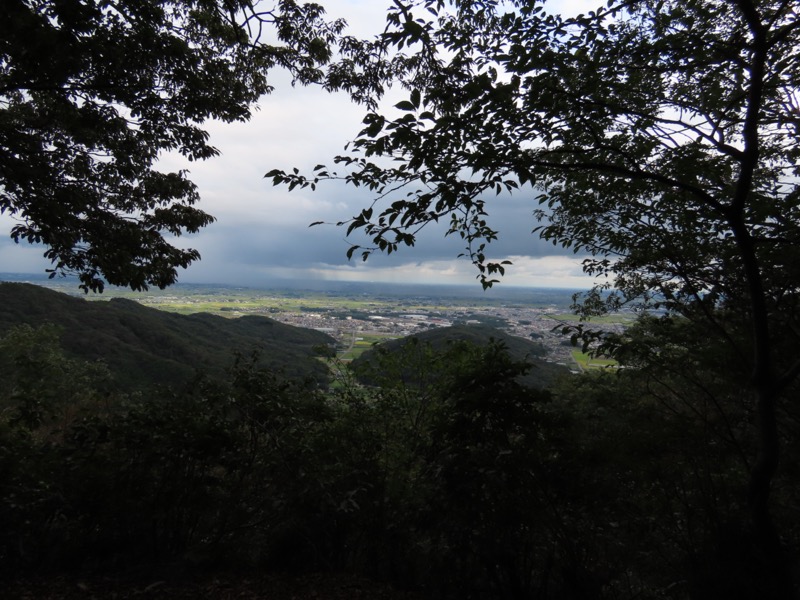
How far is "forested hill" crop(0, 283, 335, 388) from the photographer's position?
4241 cm

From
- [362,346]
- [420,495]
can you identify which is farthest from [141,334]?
[420,495]

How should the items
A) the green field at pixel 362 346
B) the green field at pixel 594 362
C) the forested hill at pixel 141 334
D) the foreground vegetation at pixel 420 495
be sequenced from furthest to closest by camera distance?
the forested hill at pixel 141 334 → the green field at pixel 362 346 → the green field at pixel 594 362 → the foreground vegetation at pixel 420 495

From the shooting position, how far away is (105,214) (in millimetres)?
5293

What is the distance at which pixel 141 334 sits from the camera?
179ft

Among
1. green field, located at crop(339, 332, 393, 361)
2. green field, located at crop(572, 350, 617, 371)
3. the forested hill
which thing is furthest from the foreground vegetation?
the forested hill

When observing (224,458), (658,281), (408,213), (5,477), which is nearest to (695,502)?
(658,281)

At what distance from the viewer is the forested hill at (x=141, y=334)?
42406 millimetres

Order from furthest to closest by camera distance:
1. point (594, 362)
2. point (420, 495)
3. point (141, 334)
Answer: point (141, 334) < point (594, 362) < point (420, 495)

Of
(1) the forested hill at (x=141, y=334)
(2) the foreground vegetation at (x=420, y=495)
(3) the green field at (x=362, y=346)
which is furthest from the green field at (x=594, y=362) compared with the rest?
(1) the forested hill at (x=141, y=334)

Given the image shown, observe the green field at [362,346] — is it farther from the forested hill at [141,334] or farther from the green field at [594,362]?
the forested hill at [141,334]

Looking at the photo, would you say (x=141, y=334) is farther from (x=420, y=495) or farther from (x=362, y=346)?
(x=420, y=495)

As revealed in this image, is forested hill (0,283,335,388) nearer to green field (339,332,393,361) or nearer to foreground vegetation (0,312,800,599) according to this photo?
green field (339,332,393,361)

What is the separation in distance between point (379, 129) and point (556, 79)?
1.42 m

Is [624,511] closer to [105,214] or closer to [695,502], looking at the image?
[695,502]
